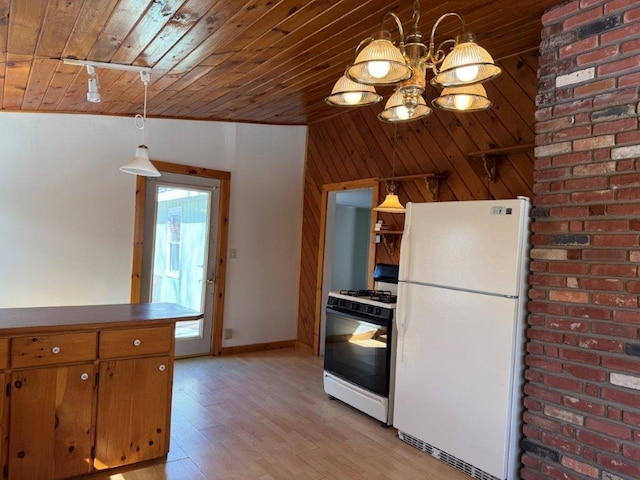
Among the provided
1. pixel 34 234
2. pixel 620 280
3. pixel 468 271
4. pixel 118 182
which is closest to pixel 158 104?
pixel 118 182

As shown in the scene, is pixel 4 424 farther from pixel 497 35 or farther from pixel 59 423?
pixel 497 35

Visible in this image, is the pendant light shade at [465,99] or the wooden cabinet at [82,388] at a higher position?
the pendant light shade at [465,99]

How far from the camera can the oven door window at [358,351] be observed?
333cm

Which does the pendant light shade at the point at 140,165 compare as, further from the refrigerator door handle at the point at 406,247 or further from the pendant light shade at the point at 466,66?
the pendant light shade at the point at 466,66

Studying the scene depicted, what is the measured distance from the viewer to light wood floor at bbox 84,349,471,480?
265 centimetres

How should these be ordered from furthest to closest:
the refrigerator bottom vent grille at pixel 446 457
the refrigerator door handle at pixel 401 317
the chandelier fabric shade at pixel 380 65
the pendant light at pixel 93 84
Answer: the refrigerator door handle at pixel 401 317, the pendant light at pixel 93 84, the refrigerator bottom vent grille at pixel 446 457, the chandelier fabric shade at pixel 380 65

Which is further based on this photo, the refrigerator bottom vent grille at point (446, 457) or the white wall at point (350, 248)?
the white wall at point (350, 248)

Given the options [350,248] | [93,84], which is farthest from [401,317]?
[350,248]

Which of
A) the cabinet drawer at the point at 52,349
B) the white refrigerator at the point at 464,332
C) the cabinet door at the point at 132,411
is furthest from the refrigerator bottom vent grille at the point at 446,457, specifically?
the cabinet drawer at the point at 52,349

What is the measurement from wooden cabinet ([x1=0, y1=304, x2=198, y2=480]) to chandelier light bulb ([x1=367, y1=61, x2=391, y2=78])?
1712 millimetres

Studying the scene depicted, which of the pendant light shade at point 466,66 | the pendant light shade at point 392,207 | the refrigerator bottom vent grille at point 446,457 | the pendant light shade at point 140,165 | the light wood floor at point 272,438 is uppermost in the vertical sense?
the pendant light shade at point 466,66

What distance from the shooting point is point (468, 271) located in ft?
9.03

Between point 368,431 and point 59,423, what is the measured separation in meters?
2.00

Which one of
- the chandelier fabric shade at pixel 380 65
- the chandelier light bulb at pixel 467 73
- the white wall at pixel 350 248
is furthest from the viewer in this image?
the white wall at pixel 350 248
